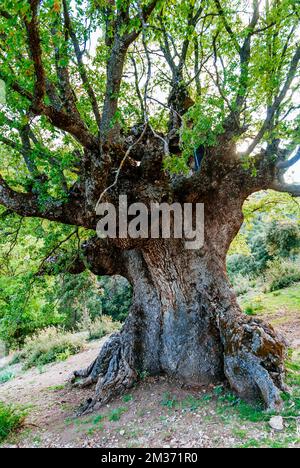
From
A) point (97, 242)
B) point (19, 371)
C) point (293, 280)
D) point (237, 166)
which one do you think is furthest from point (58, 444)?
point (293, 280)

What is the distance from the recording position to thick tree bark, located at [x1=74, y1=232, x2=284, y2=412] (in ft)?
16.7

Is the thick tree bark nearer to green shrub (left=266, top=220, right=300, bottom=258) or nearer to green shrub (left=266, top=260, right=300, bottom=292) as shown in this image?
green shrub (left=266, top=260, right=300, bottom=292)

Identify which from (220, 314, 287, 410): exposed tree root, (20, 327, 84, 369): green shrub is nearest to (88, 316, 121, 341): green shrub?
(20, 327, 84, 369): green shrub

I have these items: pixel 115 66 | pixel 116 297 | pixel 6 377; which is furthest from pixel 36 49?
pixel 116 297

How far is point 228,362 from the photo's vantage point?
5.13m

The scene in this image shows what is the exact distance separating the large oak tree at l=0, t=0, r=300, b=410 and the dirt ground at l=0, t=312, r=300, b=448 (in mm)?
392

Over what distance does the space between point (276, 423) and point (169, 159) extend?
148 inches

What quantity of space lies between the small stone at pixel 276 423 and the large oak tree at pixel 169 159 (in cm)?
35

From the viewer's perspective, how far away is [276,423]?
3834 mm

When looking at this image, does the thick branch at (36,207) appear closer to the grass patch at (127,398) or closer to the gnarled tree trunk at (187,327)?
the gnarled tree trunk at (187,327)

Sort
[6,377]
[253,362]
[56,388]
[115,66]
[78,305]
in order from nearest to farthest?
[115,66]
[253,362]
[56,388]
[6,377]
[78,305]

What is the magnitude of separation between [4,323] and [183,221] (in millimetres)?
4180

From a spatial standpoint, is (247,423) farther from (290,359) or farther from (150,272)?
(150,272)

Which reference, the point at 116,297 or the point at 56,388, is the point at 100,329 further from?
the point at 116,297
